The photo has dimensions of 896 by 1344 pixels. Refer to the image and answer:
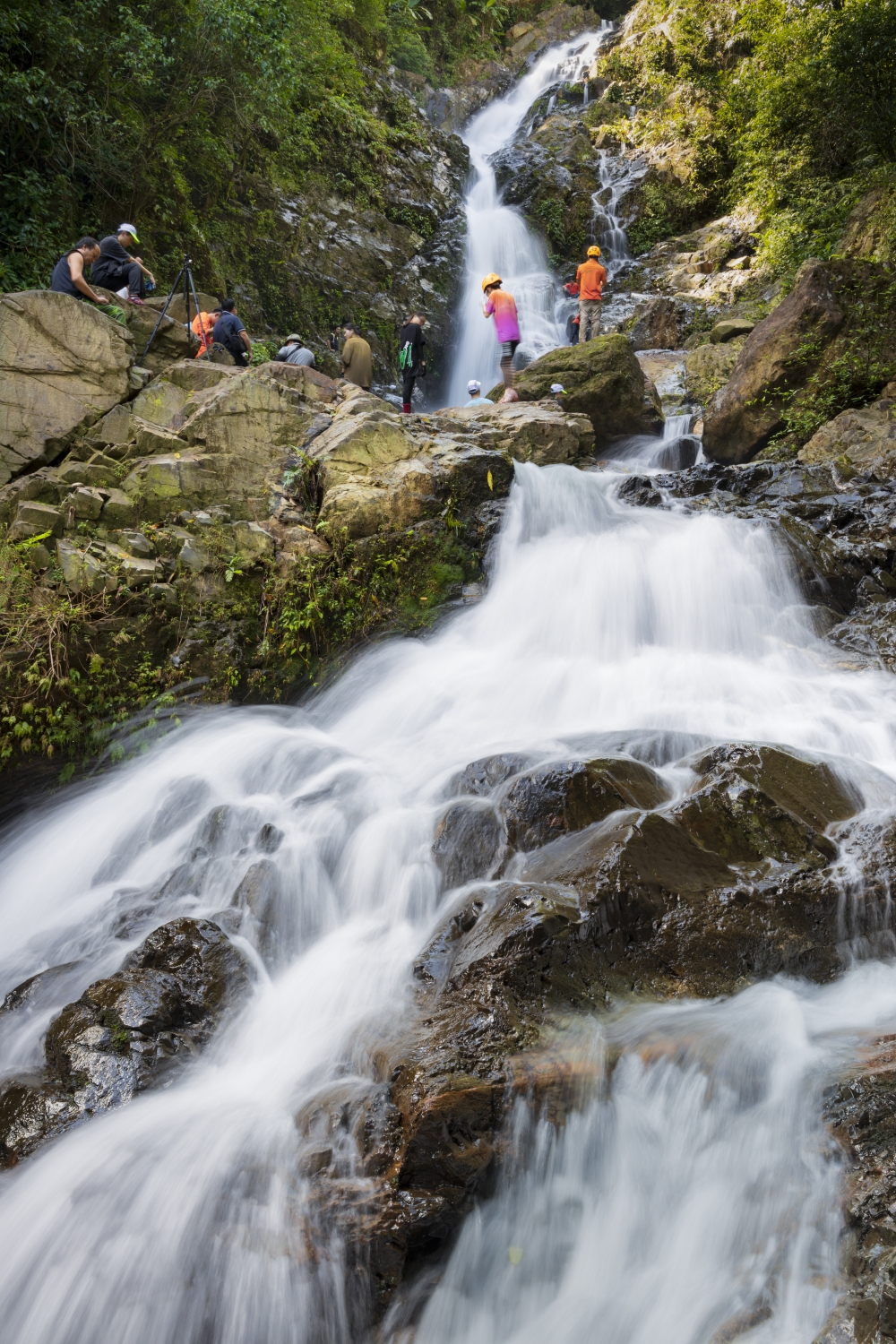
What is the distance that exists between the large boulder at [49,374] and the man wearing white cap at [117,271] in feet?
4.82

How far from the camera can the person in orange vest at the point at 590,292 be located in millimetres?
14359

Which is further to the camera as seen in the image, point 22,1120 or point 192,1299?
point 22,1120

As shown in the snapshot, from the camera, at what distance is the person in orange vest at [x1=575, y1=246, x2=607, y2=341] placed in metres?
14.4

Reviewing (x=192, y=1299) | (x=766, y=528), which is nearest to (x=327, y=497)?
(x=766, y=528)

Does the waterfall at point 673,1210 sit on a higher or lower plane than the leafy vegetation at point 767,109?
lower

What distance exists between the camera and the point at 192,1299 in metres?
2.67

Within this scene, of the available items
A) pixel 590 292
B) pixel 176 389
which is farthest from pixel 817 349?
pixel 176 389

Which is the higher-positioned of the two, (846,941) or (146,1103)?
(846,941)

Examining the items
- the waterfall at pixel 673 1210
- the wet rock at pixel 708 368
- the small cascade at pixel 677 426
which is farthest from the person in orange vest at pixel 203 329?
the waterfall at pixel 673 1210

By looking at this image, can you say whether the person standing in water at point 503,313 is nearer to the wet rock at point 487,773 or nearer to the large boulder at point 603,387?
the large boulder at point 603,387

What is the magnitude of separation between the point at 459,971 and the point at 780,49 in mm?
17391

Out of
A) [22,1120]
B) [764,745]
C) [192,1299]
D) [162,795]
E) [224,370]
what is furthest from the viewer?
[224,370]

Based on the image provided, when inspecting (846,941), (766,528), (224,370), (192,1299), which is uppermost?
(224,370)

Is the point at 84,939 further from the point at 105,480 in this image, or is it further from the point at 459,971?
the point at 105,480
